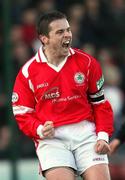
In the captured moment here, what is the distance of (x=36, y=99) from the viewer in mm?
7656

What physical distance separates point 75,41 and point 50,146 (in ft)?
16.7

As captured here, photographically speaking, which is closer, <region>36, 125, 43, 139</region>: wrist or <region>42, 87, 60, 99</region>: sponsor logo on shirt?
<region>36, 125, 43, 139</region>: wrist

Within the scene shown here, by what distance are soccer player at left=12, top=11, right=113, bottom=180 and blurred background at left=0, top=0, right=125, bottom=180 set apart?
4.21m

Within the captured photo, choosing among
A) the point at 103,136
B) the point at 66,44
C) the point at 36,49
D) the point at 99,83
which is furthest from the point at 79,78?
the point at 36,49

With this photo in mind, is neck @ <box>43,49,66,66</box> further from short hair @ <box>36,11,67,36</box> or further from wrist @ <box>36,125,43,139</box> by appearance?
wrist @ <box>36,125,43,139</box>

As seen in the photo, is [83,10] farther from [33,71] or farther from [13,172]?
[33,71]

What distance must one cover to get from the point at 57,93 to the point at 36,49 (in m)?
4.51

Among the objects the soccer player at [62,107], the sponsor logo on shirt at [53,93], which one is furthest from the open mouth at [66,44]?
the sponsor logo on shirt at [53,93]

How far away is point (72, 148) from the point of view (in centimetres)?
764

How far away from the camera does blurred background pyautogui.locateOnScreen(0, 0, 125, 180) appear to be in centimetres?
1194

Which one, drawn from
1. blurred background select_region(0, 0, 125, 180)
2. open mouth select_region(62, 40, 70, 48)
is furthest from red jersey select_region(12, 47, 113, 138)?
blurred background select_region(0, 0, 125, 180)

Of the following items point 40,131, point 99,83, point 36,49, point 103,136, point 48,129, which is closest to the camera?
point 48,129

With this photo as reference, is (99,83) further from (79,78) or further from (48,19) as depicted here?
(48,19)

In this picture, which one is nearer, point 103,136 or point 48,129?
point 48,129
